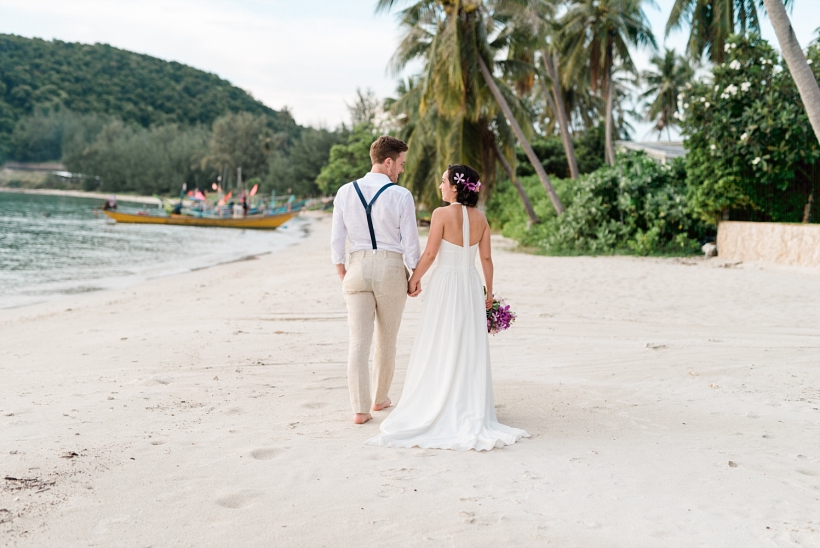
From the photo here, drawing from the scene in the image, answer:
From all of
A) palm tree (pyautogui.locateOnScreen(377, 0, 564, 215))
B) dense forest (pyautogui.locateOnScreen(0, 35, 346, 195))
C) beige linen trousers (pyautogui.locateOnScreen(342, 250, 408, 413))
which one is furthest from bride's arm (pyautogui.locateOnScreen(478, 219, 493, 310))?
dense forest (pyautogui.locateOnScreen(0, 35, 346, 195))

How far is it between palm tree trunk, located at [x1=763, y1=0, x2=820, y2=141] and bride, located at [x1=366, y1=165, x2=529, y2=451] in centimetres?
805

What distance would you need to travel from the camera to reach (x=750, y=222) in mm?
14734

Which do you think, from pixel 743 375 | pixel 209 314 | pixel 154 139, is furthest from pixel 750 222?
pixel 154 139

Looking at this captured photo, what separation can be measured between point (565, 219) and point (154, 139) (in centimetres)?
9216

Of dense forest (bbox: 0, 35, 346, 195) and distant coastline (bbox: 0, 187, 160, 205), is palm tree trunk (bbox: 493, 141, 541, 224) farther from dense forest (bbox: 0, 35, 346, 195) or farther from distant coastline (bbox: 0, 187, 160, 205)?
distant coastline (bbox: 0, 187, 160, 205)

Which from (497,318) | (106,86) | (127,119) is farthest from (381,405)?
(106,86)

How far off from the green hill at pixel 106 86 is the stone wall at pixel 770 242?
91786 millimetres

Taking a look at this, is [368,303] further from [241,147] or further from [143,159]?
[143,159]

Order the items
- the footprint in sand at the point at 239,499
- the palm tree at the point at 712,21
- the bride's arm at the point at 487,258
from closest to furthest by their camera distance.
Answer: the footprint in sand at the point at 239,499, the bride's arm at the point at 487,258, the palm tree at the point at 712,21

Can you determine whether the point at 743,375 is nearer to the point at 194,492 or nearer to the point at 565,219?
the point at 194,492

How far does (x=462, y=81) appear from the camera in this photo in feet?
67.3

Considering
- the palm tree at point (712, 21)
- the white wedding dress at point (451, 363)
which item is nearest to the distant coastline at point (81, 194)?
the palm tree at point (712, 21)

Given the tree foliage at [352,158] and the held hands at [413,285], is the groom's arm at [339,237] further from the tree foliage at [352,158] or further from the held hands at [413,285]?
the tree foliage at [352,158]

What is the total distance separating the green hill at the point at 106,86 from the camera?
343 ft
